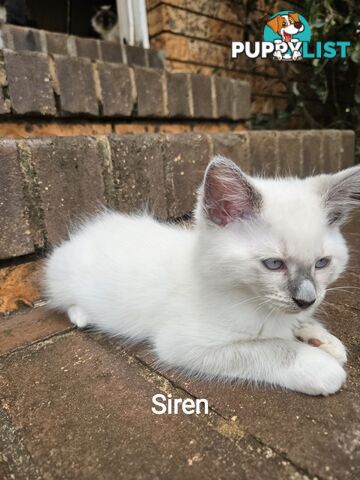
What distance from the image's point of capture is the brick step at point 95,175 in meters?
1.39

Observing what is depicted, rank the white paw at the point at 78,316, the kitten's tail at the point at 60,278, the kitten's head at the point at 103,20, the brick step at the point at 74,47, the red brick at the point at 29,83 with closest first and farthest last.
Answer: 1. the white paw at the point at 78,316
2. the kitten's tail at the point at 60,278
3. the red brick at the point at 29,83
4. the brick step at the point at 74,47
5. the kitten's head at the point at 103,20

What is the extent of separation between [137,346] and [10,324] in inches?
19.5

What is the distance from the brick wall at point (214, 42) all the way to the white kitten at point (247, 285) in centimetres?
215

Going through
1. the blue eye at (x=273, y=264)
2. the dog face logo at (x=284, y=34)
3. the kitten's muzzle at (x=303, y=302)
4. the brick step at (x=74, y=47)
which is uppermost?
the dog face logo at (x=284, y=34)

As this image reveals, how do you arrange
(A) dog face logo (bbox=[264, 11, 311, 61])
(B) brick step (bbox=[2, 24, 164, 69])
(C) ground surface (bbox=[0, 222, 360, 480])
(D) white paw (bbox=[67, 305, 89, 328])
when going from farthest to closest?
(A) dog face logo (bbox=[264, 11, 311, 61])
(B) brick step (bbox=[2, 24, 164, 69])
(D) white paw (bbox=[67, 305, 89, 328])
(C) ground surface (bbox=[0, 222, 360, 480])

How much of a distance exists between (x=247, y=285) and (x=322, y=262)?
0.20 metres

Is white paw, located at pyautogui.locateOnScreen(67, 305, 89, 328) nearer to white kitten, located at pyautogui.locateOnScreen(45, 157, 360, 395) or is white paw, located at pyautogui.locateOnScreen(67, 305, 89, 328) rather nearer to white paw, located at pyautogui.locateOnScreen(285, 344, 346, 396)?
white kitten, located at pyautogui.locateOnScreen(45, 157, 360, 395)

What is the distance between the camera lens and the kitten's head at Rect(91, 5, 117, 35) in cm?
393

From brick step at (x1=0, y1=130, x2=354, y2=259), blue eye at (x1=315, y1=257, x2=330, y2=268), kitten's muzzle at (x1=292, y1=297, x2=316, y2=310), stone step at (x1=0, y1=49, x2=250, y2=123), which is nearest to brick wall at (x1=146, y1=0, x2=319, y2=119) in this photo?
stone step at (x1=0, y1=49, x2=250, y2=123)

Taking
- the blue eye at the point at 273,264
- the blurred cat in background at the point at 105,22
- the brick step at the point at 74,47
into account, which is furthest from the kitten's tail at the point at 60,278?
the blurred cat in background at the point at 105,22

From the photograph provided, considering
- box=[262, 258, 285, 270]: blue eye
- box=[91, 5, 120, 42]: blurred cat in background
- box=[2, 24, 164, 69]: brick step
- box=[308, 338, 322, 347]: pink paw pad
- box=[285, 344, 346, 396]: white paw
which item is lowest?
box=[308, 338, 322, 347]: pink paw pad

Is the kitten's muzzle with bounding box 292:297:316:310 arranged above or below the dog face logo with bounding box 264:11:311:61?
below

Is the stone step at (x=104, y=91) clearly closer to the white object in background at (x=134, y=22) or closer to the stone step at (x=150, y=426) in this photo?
the white object in background at (x=134, y=22)

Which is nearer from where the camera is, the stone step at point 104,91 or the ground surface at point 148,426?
the ground surface at point 148,426
